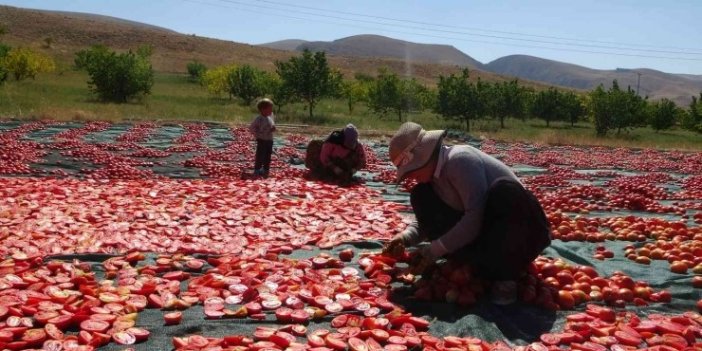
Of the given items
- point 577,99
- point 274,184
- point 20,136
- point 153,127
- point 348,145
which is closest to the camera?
point 274,184

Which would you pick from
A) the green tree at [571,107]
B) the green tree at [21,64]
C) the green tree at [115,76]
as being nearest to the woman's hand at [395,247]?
the green tree at [115,76]

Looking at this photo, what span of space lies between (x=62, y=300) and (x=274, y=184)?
5.28m

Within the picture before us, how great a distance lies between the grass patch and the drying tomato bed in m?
13.4

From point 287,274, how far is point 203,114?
23.7 m

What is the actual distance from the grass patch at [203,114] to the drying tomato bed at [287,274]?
1335cm

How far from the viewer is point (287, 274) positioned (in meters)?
4.27

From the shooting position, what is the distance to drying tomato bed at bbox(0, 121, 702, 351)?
3.26m

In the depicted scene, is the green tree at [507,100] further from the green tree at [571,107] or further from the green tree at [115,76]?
the green tree at [115,76]

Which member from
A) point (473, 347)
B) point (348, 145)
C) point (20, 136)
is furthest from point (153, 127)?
point (473, 347)

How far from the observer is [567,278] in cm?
408

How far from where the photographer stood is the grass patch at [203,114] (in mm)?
22031

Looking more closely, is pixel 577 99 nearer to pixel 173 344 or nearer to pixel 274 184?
pixel 274 184

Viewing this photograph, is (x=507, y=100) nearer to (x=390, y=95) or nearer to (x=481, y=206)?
(x=390, y=95)

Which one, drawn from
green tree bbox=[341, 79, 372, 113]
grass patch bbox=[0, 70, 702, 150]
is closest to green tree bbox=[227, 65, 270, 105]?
grass patch bbox=[0, 70, 702, 150]
